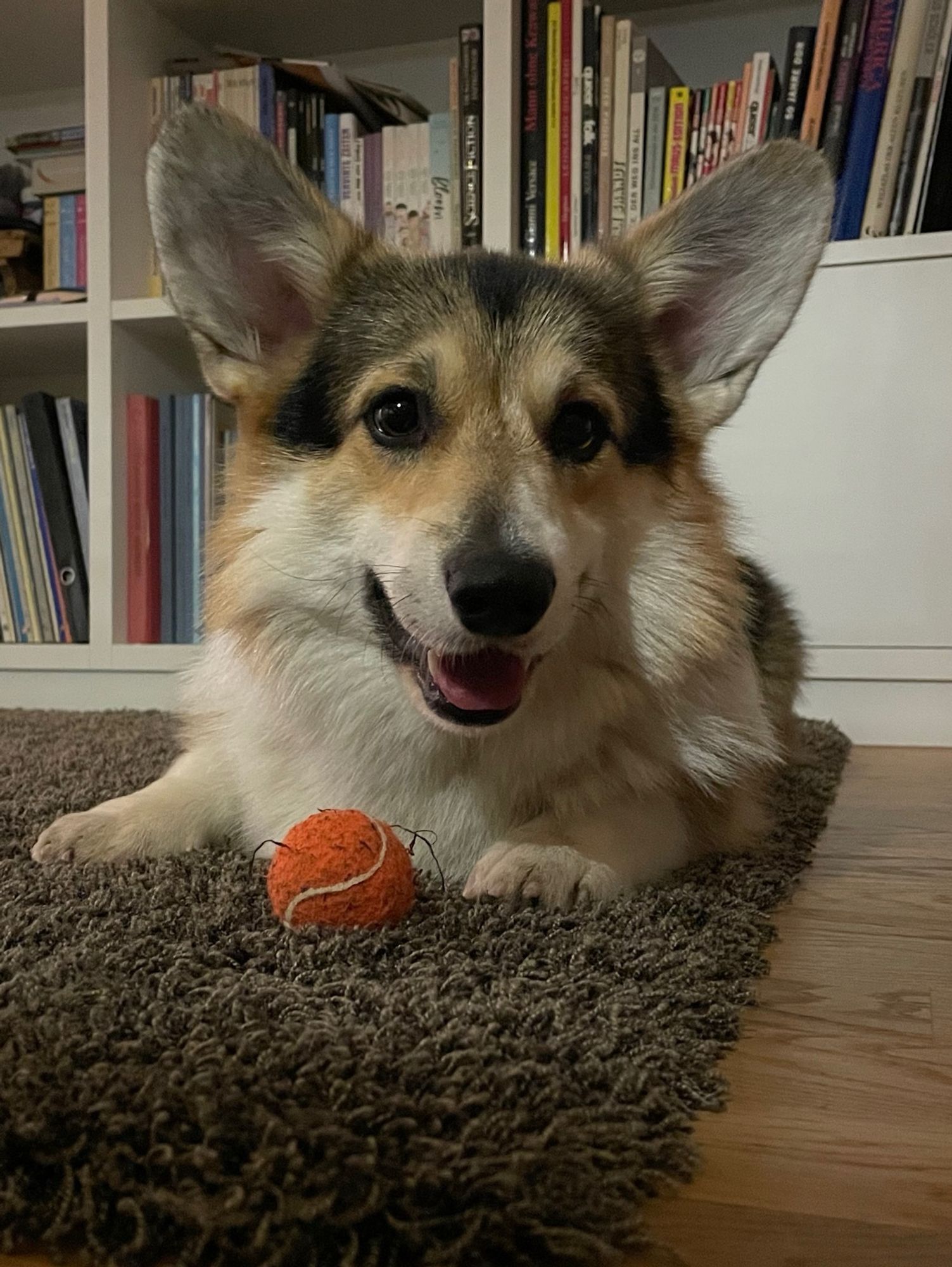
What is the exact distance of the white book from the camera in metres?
2.40

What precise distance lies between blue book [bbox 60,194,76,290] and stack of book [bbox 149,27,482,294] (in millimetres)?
249

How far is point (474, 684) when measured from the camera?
107 cm

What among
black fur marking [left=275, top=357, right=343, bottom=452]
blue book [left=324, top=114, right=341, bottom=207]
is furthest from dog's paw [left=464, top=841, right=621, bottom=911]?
blue book [left=324, top=114, right=341, bottom=207]

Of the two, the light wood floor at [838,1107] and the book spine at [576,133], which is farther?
the book spine at [576,133]

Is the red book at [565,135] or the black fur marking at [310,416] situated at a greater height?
the red book at [565,135]

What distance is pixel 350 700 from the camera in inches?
47.8

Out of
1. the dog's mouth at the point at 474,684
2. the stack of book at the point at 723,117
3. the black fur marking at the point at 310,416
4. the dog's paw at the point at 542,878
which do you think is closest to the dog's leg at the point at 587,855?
the dog's paw at the point at 542,878

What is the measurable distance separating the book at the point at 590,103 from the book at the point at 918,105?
0.66 meters

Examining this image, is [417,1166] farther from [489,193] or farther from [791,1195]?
[489,193]

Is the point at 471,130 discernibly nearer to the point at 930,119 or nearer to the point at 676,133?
the point at 676,133

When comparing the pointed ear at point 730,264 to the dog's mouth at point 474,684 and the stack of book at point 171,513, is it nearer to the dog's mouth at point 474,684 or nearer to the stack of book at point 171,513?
the dog's mouth at point 474,684

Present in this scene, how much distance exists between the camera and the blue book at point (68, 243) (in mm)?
2834

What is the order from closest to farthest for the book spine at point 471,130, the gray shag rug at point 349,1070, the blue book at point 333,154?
1. the gray shag rug at point 349,1070
2. the book spine at point 471,130
3. the blue book at point 333,154

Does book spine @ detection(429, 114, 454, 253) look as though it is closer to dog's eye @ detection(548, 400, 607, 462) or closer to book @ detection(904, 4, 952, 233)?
book @ detection(904, 4, 952, 233)
